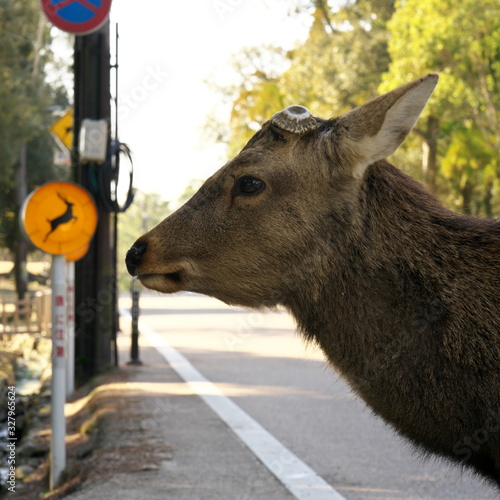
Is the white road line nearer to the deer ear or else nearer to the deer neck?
the deer neck

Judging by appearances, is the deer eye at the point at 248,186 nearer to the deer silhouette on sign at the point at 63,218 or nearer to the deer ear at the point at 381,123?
the deer ear at the point at 381,123

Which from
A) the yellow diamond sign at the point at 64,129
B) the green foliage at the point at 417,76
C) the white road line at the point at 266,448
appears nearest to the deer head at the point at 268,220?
the white road line at the point at 266,448

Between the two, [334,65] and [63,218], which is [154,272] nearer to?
[63,218]

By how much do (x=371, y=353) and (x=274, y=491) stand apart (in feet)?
10.4

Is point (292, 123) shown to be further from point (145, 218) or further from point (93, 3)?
point (145, 218)

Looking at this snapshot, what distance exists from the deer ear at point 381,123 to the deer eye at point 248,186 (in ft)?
1.28

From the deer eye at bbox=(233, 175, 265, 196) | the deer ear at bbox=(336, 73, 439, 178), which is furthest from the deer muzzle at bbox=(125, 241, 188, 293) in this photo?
the deer ear at bbox=(336, 73, 439, 178)

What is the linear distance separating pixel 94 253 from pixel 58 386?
227 inches

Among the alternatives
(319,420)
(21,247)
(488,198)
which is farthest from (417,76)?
(21,247)

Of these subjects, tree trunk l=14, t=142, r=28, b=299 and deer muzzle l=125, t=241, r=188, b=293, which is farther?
tree trunk l=14, t=142, r=28, b=299

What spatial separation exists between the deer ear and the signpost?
4.49 m

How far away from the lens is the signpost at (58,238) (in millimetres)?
7316

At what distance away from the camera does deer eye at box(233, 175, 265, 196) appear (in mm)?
3629

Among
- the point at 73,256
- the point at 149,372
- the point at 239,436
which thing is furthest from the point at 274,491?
the point at 149,372
